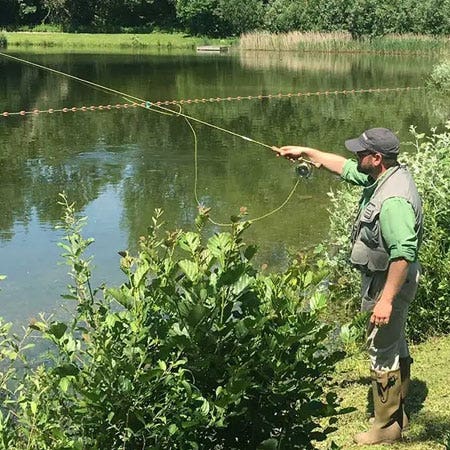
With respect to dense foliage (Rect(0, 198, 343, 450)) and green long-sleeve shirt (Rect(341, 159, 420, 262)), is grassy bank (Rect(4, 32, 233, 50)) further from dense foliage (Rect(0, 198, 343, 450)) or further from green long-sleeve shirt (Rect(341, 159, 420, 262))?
dense foliage (Rect(0, 198, 343, 450))

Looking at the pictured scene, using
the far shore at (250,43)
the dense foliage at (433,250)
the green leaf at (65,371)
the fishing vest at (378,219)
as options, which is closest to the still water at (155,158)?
the dense foliage at (433,250)

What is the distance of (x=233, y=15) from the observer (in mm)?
56594

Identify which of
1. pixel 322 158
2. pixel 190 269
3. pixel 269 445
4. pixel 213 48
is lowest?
pixel 269 445

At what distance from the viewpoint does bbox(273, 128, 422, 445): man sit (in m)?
3.64

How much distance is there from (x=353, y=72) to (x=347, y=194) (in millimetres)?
28607

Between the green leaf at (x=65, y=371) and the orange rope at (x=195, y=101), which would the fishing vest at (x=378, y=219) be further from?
the orange rope at (x=195, y=101)

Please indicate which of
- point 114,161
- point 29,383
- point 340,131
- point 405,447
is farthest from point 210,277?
point 340,131

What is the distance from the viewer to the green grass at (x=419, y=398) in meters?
4.12

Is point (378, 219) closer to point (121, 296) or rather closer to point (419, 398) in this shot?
point (419, 398)

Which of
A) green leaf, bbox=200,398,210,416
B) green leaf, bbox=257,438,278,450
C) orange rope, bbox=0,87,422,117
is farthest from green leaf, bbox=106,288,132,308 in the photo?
orange rope, bbox=0,87,422,117

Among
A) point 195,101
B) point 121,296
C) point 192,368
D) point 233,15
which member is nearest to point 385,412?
point 192,368

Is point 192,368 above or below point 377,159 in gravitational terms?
below

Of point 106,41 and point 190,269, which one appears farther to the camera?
point 106,41

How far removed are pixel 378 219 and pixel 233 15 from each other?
55427 mm
